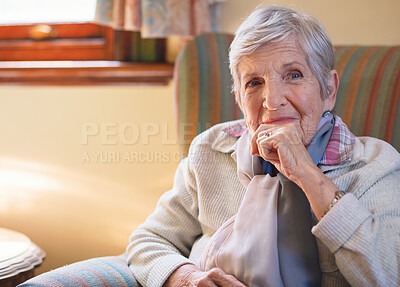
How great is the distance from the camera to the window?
2010 mm

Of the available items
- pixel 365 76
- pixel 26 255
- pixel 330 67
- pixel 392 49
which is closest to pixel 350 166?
pixel 330 67

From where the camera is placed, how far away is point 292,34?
1.16 meters

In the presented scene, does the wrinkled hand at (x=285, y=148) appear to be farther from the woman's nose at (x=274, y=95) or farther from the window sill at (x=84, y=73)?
the window sill at (x=84, y=73)

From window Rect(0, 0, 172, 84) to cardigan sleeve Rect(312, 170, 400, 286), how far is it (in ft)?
3.70

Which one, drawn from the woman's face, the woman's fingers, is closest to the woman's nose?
the woman's face

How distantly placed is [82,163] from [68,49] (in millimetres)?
514

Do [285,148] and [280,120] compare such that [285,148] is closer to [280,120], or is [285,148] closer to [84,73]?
[280,120]

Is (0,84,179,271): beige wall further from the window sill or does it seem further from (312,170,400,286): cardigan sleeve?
(312,170,400,286): cardigan sleeve

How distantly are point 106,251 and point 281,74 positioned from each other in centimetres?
125

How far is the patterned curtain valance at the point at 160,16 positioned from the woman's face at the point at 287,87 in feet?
2.36

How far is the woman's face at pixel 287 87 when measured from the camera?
115 cm

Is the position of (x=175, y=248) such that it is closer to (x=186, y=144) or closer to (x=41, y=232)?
(x=186, y=144)

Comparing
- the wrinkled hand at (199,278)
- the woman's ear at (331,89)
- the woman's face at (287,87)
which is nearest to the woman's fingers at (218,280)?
the wrinkled hand at (199,278)

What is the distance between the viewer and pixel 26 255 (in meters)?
1.54
